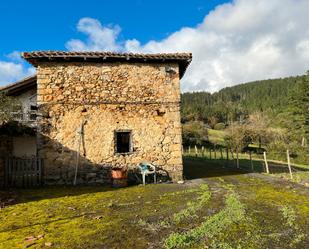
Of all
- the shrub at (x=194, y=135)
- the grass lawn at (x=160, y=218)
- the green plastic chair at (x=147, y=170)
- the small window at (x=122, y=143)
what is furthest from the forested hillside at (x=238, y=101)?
the grass lawn at (x=160, y=218)

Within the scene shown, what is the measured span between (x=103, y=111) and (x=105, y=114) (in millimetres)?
154

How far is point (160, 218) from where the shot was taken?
6.90 m

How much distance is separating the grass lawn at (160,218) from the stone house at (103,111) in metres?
1.82

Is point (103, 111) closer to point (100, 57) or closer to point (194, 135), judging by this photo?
point (100, 57)

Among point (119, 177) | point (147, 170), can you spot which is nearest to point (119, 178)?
point (119, 177)

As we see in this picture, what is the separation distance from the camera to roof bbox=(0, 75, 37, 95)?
17.1 metres

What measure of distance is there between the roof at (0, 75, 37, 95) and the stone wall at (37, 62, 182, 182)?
559cm

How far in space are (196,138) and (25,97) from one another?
26.2 meters

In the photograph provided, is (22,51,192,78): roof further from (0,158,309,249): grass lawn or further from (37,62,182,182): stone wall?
(0,158,309,249): grass lawn

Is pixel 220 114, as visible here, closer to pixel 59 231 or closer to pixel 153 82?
pixel 153 82

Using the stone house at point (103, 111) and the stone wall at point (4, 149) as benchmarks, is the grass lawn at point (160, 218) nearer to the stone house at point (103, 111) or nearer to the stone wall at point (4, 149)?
the stone wall at point (4, 149)

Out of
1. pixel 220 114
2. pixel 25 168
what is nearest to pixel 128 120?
pixel 25 168

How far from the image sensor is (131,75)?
1288 centimetres

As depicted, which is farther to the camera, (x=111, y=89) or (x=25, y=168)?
(x=111, y=89)
